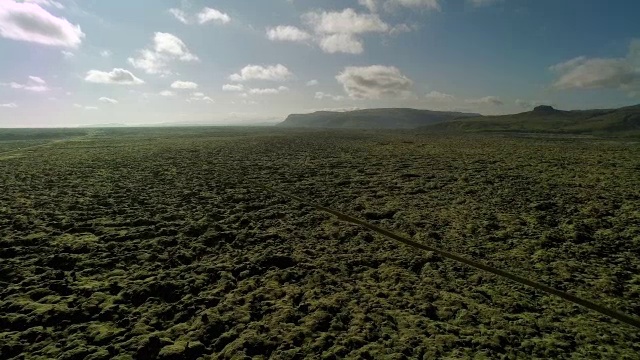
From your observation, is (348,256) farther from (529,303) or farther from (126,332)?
(126,332)

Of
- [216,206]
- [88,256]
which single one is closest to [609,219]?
[216,206]

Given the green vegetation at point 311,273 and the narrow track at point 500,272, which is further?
the narrow track at point 500,272

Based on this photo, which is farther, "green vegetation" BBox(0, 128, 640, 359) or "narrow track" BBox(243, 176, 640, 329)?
"narrow track" BBox(243, 176, 640, 329)

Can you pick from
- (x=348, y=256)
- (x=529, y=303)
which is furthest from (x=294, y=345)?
(x=529, y=303)

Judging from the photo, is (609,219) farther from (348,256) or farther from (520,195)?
(348,256)

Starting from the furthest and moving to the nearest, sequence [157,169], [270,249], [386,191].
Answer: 1. [157,169]
2. [386,191]
3. [270,249]

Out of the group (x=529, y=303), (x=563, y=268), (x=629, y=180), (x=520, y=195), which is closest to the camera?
(x=529, y=303)

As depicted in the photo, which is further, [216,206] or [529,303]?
[216,206]
